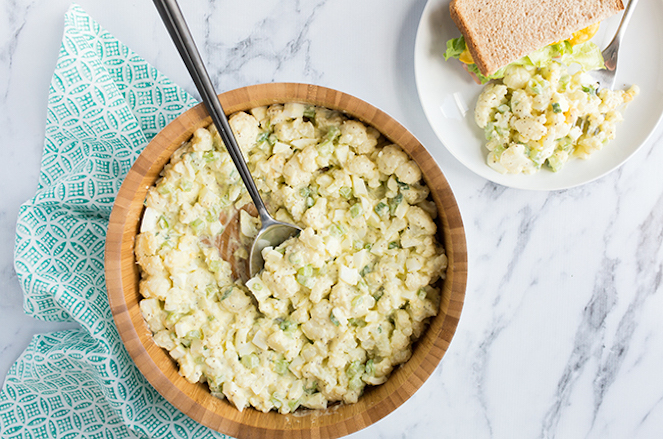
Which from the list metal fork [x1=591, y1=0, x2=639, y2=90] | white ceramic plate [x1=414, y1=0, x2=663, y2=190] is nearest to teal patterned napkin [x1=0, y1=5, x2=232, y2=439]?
white ceramic plate [x1=414, y1=0, x2=663, y2=190]

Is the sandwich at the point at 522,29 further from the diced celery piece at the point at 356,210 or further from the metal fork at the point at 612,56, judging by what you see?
the diced celery piece at the point at 356,210

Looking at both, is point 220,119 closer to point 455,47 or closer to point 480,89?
point 455,47

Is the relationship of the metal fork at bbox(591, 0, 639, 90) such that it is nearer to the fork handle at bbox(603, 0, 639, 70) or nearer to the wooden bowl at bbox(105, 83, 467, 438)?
the fork handle at bbox(603, 0, 639, 70)

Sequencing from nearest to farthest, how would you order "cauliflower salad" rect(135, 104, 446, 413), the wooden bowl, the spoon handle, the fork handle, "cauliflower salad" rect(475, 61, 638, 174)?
the spoon handle
the wooden bowl
"cauliflower salad" rect(135, 104, 446, 413)
"cauliflower salad" rect(475, 61, 638, 174)
the fork handle

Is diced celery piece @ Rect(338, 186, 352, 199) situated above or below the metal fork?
below

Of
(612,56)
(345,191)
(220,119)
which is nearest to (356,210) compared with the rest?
(345,191)

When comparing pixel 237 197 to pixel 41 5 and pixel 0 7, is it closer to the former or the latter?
pixel 41 5

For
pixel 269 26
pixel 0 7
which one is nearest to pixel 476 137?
pixel 269 26
